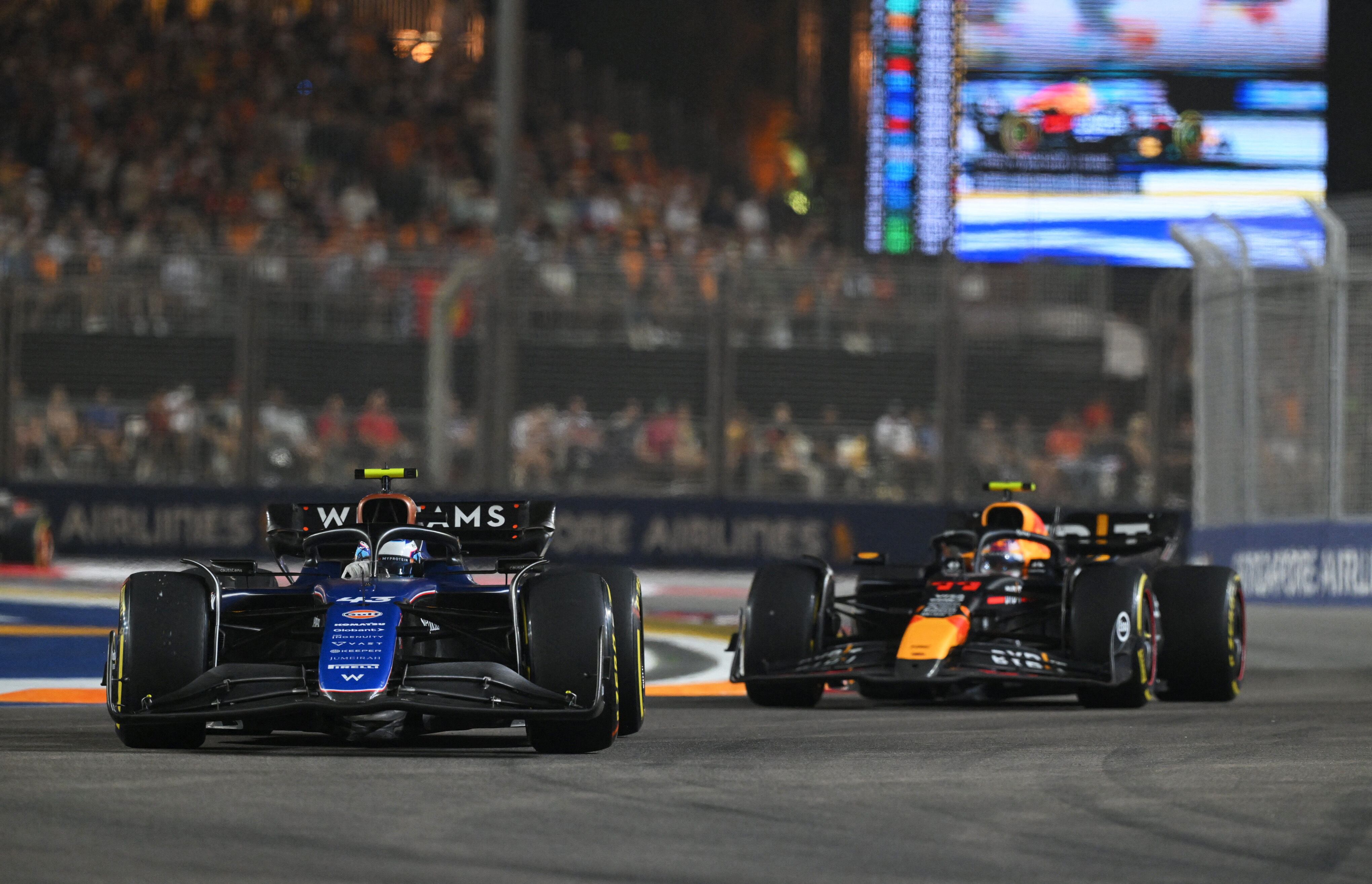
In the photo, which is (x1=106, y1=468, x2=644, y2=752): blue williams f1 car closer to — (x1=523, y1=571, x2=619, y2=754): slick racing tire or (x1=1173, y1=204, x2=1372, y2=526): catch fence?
(x1=523, y1=571, x2=619, y2=754): slick racing tire

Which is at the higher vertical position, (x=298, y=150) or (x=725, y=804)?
(x=298, y=150)

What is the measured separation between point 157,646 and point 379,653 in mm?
812

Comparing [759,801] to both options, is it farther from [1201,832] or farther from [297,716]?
[297,716]

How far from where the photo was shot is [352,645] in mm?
7699

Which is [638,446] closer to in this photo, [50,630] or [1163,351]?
[1163,351]

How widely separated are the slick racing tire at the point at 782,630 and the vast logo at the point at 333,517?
218cm

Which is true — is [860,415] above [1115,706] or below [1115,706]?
above

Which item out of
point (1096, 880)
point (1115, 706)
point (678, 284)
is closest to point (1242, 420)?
point (678, 284)

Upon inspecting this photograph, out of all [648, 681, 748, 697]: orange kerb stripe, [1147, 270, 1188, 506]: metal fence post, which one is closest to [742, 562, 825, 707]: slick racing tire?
[648, 681, 748, 697]: orange kerb stripe

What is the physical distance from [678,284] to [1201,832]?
13774 mm

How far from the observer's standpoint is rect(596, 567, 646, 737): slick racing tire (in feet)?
27.1

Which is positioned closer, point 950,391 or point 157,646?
point 157,646

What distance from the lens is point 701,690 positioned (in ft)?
38.3

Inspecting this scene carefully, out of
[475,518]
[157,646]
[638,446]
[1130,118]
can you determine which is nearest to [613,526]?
[638,446]
